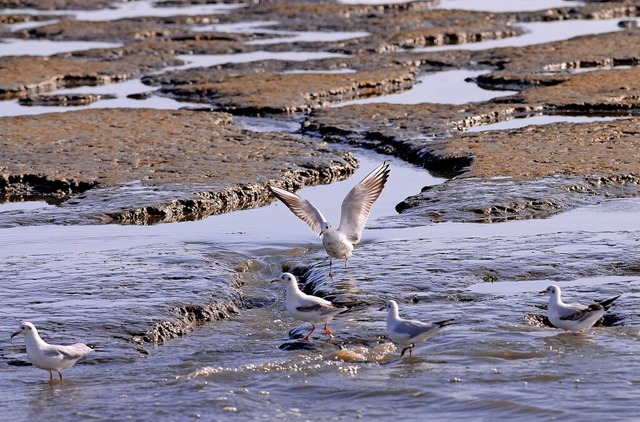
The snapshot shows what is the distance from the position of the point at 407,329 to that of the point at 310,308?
96 centimetres

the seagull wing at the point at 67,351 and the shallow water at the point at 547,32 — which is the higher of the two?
the shallow water at the point at 547,32

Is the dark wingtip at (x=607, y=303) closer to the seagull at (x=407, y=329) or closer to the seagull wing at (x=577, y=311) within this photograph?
the seagull wing at (x=577, y=311)

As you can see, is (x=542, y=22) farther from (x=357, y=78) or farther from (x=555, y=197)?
(x=555, y=197)

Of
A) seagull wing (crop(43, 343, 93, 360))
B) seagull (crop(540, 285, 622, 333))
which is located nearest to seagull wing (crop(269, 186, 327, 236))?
seagull (crop(540, 285, 622, 333))

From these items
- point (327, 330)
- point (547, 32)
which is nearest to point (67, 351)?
point (327, 330)

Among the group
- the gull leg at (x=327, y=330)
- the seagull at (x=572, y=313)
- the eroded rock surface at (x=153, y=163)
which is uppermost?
the eroded rock surface at (x=153, y=163)

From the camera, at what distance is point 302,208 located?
39.9 feet

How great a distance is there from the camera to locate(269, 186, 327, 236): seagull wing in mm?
12039

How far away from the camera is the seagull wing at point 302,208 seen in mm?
12039

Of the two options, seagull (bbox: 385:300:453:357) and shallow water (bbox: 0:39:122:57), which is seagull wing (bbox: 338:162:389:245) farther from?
shallow water (bbox: 0:39:122:57)

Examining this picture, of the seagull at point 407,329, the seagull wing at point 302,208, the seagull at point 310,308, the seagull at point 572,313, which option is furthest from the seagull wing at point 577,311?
the seagull wing at point 302,208

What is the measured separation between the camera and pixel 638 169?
15.4 m

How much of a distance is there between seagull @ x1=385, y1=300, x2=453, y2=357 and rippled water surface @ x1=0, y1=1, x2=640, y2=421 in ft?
0.64

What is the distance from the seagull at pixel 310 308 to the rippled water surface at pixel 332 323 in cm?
18
